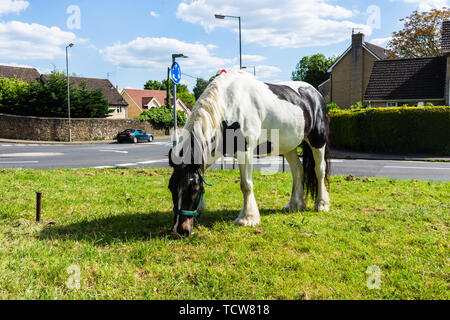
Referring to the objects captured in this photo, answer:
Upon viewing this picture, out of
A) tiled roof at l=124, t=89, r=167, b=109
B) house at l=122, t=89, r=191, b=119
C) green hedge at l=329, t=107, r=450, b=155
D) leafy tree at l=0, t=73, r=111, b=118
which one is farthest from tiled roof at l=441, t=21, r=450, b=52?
tiled roof at l=124, t=89, r=167, b=109

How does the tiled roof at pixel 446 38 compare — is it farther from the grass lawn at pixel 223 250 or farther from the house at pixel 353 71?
the grass lawn at pixel 223 250

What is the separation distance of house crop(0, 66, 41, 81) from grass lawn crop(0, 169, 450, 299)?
53171mm

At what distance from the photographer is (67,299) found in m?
3.00

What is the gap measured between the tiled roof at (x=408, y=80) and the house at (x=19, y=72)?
1799 inches

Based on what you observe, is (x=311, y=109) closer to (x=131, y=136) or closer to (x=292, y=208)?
(x=292, y=208)

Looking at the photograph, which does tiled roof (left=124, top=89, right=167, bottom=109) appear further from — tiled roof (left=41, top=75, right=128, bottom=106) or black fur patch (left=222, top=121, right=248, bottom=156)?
black fur patch (left=222, top=121, right=248, bottom=156)

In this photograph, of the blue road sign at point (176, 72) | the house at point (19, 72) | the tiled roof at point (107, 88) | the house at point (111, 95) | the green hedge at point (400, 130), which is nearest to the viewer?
the blue road sign at point (176, 72)

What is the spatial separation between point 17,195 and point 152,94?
8234 centimetres

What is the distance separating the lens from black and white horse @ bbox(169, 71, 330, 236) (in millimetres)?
4340

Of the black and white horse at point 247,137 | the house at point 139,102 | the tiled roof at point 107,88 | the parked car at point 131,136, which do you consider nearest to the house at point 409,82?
the parked car at point 131,136

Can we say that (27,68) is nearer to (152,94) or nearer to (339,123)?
(152,94)

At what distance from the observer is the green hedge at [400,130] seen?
59.8ft
